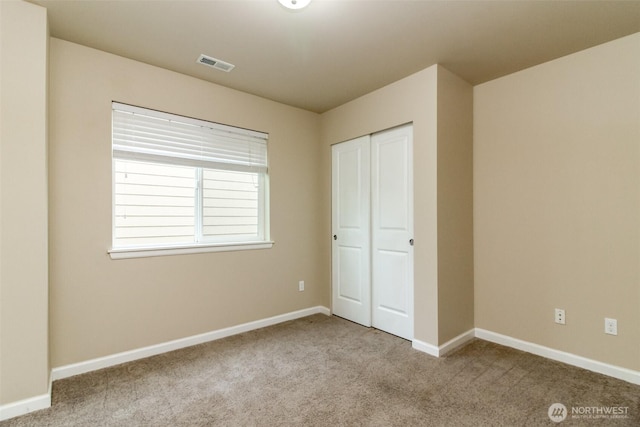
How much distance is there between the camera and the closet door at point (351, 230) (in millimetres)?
3322

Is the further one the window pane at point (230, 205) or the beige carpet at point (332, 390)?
the window pane at point (230, 205)

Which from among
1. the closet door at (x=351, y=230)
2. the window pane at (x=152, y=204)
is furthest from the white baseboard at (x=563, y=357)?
the window pane at (x=152, y=204)

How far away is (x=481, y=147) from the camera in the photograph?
3.00m

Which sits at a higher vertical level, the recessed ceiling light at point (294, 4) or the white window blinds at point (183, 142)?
the recessed ceiling light at point (294, 4)

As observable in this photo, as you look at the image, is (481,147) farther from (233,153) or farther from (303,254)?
(233,153)

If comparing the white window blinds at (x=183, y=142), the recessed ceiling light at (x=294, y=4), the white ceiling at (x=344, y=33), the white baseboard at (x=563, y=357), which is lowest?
the white baseboard at (x=563, y=357)

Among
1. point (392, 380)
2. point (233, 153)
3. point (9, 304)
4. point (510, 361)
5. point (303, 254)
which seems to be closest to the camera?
point (9, 304)

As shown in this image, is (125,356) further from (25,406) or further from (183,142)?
(183,142)

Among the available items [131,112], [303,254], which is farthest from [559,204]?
[131,112]

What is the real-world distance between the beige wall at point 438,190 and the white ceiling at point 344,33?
8.0 inches

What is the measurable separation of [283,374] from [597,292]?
2495mm

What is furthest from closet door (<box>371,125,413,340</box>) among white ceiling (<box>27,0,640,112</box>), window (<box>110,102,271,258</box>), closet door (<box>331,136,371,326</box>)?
window (<box>110,102,271,258</box>)

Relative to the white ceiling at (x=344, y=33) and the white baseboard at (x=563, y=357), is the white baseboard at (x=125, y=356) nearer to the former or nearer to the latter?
the white baseboard at (x=563, y=357)

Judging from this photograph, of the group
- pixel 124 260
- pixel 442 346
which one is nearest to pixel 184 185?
pixel 124 260
